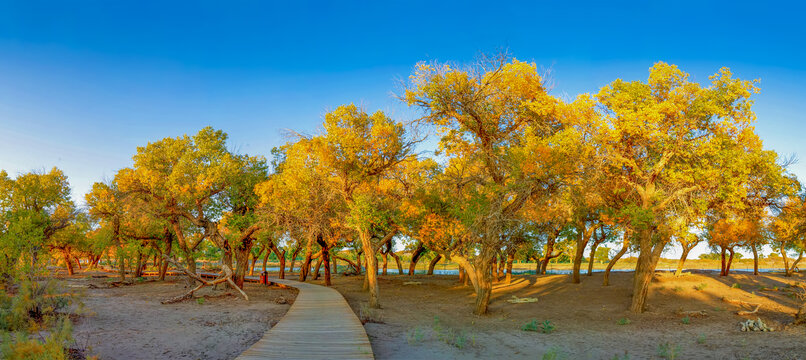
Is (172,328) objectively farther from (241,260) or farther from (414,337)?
(241,260)

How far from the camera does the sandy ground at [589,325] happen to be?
1067 centimetres

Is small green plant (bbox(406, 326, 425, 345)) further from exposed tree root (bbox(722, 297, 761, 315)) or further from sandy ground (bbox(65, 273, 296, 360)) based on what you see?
exposed tree root (bbox(722, 297, 761, 315))

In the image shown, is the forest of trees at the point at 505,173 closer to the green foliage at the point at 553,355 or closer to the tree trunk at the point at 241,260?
the tree trunk at the point at 241,260

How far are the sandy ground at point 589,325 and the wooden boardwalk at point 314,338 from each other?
895mm

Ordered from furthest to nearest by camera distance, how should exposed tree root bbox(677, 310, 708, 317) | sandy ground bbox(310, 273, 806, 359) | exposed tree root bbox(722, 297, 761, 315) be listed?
exposed tree root bbox(677, 310, 708, 317), exposed tree root bbox(722, 297, 761, 315), sandy ground bbox(310, 273, 806, 359)

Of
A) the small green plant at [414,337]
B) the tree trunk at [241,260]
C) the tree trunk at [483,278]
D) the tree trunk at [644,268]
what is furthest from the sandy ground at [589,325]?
the tree trunk at [241,260]

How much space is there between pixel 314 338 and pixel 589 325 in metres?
10.4

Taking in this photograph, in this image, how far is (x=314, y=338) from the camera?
9875 mm

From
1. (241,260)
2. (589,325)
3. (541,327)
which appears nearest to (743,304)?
(589,325)

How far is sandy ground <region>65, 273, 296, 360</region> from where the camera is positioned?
9477 millimetres

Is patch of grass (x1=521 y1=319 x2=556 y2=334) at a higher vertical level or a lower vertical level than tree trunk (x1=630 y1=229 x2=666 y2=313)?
lower

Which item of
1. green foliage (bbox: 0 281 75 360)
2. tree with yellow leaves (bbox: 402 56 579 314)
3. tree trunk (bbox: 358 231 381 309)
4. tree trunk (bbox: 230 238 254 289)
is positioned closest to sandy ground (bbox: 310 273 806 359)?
tree trunk (bbox: 358 231 381 309)

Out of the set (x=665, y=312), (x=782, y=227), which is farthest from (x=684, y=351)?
(x=782, y=227)

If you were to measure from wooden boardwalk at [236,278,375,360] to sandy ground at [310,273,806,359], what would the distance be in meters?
0.90
